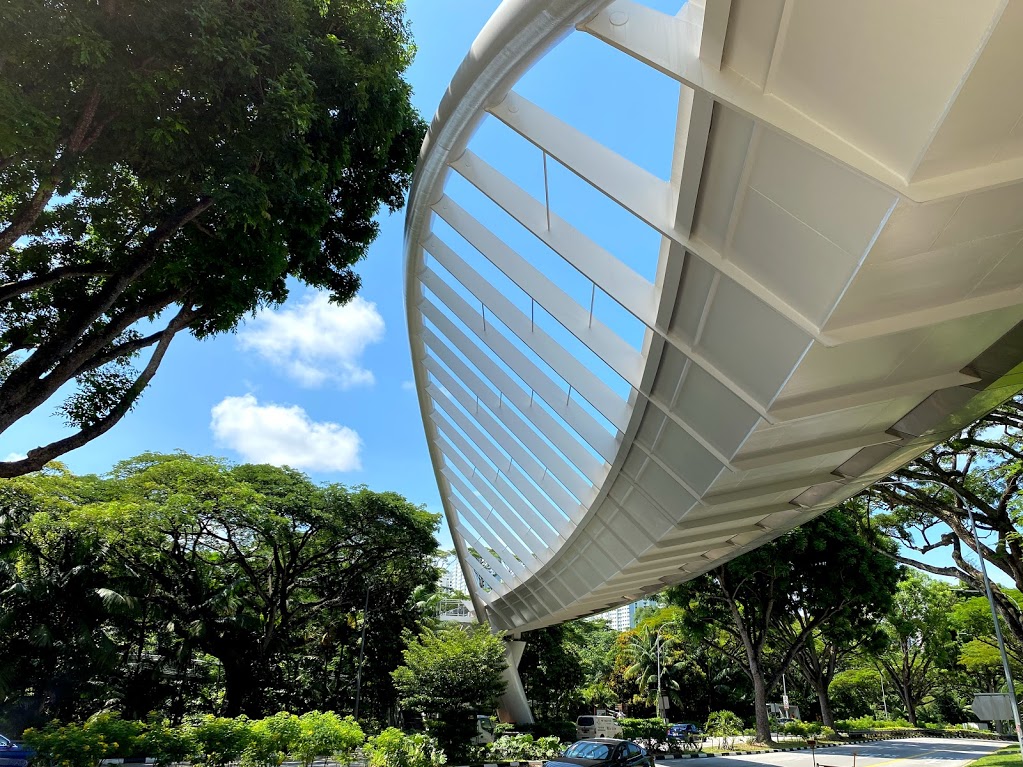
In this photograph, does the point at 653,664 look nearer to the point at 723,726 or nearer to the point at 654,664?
the point at 654,664

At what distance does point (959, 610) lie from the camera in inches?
1259

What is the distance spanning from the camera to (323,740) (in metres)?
14.2

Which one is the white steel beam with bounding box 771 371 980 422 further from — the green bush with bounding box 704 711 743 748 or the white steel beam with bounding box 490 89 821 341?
the green bush with bounding box 704 711 743 748

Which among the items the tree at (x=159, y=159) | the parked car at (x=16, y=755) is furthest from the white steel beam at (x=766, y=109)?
the parked car at (x=16, y=755)

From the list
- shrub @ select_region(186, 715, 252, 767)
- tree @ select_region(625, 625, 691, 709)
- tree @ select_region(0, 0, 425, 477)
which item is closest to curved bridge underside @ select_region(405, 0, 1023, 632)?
tree @ select_region(0, 0, 425, 477)

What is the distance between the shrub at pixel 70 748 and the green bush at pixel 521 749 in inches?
487

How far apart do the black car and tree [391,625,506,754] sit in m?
6.05

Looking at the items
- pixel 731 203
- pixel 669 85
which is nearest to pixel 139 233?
pixel 669 85

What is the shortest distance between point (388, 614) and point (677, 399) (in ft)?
103

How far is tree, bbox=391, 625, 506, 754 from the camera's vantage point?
18797 millimetres

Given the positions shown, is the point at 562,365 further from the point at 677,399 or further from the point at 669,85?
the point at 669,85

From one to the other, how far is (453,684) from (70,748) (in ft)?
34.7

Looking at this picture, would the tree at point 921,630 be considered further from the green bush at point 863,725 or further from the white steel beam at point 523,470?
the white steel beam at point 523,470

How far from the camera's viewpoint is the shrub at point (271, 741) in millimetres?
12844
